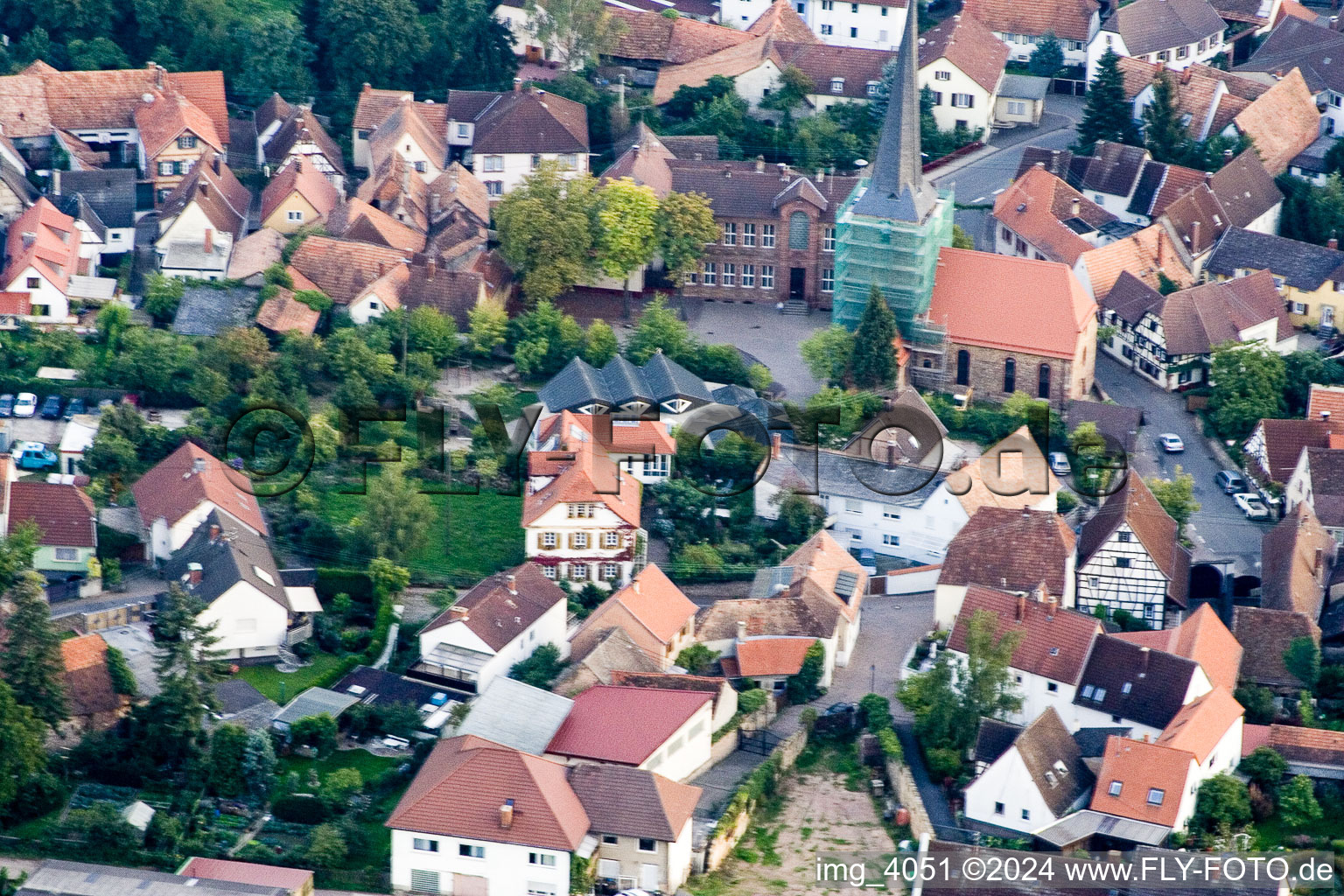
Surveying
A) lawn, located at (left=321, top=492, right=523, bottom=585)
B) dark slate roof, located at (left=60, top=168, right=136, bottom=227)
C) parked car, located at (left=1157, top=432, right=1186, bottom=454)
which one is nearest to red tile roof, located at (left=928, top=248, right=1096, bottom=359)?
parked car, located at (left=1157, top=432, right=1186, bottom=454)

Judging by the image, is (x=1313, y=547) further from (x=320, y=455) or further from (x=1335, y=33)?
(x=1335, y=33)

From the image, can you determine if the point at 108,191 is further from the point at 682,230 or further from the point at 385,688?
the point at 385,688

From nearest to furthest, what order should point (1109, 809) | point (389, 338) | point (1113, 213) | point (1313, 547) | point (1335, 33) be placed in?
point (1109, 809) → point (1313, 547) → point (389, 338) → point (1113, 213) → point (1335, 33)

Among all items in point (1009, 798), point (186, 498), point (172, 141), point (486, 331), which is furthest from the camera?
point (172, 141)

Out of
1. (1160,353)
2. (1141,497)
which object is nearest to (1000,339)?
(1160,353)

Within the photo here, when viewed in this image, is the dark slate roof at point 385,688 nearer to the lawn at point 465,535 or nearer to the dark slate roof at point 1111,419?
the lawn at point 465,535

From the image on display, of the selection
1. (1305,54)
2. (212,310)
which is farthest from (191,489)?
(1305,54)

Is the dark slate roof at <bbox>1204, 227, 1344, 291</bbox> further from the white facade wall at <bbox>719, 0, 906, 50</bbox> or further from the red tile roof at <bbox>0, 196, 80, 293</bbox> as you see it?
the red tile roof at <bbox>0, 196, 80, 293</bbox>
